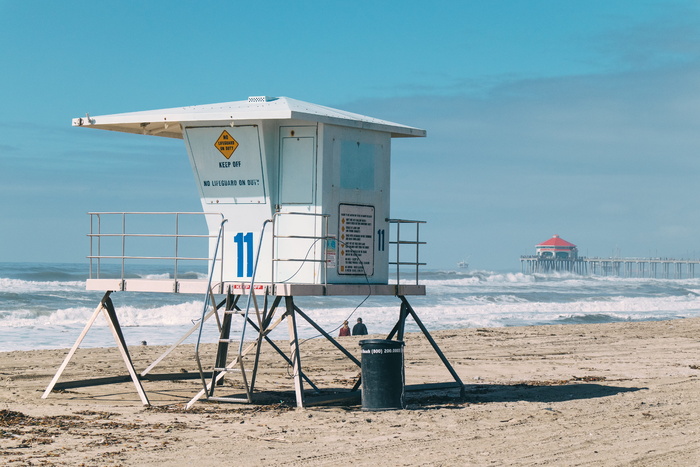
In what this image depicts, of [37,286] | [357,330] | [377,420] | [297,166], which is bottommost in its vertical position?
[377,420]

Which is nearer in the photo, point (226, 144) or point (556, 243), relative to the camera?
point (226, 144)

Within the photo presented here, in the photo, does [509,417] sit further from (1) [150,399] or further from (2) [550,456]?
(1) [150,399]

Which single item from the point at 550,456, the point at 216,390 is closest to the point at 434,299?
the point at 216,390

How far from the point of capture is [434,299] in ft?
174

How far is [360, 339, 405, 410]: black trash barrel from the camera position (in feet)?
43.6

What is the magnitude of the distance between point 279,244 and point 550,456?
17.6 ft

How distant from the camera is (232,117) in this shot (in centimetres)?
1346

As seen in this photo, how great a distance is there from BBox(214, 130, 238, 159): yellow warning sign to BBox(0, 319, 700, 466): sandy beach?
371cm

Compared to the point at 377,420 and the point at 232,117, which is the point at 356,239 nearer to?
the point at 232,117

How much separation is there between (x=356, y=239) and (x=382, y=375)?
2.12 metres

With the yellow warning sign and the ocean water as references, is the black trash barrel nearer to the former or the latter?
the yellow warning sign

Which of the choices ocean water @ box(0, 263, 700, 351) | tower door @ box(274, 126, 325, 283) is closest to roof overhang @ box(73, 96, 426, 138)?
tower door @ box(274, 126, 325, 283)

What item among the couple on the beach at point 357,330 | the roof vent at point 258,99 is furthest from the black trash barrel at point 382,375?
the couple on the beach at point 357,330

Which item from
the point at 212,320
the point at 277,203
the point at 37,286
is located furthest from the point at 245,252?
the point at 37,286
